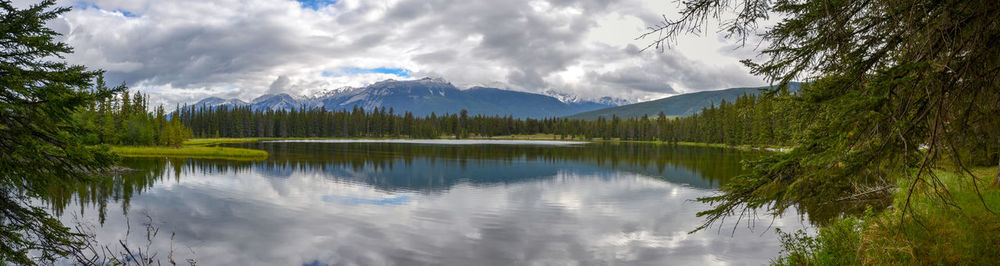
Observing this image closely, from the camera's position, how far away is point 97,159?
1115 centimetres

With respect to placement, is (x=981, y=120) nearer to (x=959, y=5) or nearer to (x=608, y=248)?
(x=959, y=5)

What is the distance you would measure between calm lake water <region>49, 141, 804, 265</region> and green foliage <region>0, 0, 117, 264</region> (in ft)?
14.8

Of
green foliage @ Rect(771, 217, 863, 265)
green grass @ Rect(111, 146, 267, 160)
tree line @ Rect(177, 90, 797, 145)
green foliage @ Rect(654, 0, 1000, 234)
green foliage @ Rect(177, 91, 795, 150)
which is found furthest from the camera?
green foliage @ Rect(177, 91, 795, 150)

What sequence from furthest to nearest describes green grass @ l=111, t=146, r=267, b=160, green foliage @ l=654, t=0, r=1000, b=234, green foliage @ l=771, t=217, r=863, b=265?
green grass @ l=111, t=146, r=267, b=160, green foliage @ l=771, t=217, r=863, b=265, green foliage @ l=654, t=0, r=1000, b=234

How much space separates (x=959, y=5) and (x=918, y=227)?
183 inches

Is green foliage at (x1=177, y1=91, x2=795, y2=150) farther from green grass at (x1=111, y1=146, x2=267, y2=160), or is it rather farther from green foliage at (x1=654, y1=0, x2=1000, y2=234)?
green foliage at (x1=654, y1=0, x2=1000, y2=234)

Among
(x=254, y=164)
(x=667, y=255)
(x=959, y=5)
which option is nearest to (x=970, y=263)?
(x=959, y=5)

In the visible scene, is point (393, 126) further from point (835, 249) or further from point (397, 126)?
point (835, 249)

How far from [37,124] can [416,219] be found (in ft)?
43.7

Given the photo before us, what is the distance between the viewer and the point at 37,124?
1045 centimetres

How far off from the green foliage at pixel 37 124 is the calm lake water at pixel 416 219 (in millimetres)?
4501

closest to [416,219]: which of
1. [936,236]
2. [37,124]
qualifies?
[37,124]

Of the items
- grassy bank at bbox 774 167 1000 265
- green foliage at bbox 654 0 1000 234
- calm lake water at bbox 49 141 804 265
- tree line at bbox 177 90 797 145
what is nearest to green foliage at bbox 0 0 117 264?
calm lake water at bbox 49 141 804 265

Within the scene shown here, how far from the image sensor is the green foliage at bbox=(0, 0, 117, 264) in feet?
32.5
